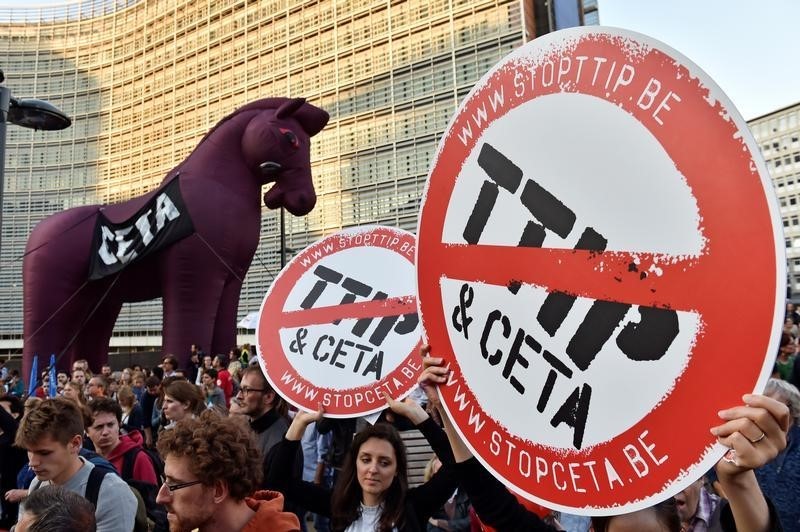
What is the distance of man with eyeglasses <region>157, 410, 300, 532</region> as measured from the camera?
1.30 m

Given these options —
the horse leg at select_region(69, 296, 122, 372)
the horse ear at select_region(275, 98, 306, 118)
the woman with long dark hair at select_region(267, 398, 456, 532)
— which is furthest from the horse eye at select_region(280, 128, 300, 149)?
the woman with long dark hair at select_region(267, 398, 456, 532)

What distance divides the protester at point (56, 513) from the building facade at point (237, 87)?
49.6 ft

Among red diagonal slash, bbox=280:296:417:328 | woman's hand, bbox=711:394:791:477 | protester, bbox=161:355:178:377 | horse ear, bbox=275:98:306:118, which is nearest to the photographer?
woman's hand, bbox=711:394:791:477

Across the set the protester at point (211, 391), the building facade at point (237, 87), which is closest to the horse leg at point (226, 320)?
the protester at point (211, 391)

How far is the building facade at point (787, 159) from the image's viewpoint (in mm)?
49966

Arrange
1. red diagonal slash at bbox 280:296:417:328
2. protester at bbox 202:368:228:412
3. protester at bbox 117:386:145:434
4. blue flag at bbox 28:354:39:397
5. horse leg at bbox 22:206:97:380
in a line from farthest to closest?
horse leg at bbox 22:206:97:380
blue flag at bbox 28:354:39:397
protester at bbox 202:368:228:412
protester at bbox 117:386:145:434
red diagonal slash at bbox 280:296:417:328

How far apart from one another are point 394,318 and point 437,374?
1126 mm

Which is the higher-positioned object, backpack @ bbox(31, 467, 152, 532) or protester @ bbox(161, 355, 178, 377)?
protester @ bbox(161, 355, 178, 377)

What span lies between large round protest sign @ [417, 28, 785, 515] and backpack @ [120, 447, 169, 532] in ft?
4.76

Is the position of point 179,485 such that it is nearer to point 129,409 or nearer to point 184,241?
point 129,409

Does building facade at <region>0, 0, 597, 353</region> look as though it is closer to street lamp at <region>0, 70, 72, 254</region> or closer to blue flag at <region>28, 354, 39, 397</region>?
blue flag at <region>28, 354, 39, 397</region>

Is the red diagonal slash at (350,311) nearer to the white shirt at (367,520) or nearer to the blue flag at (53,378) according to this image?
the white shirt at (367,520)

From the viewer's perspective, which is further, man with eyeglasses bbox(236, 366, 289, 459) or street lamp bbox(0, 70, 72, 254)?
street lamp bbox(0, 70, 72, 254)

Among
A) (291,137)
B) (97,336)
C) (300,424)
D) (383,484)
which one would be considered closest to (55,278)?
(97,336)
